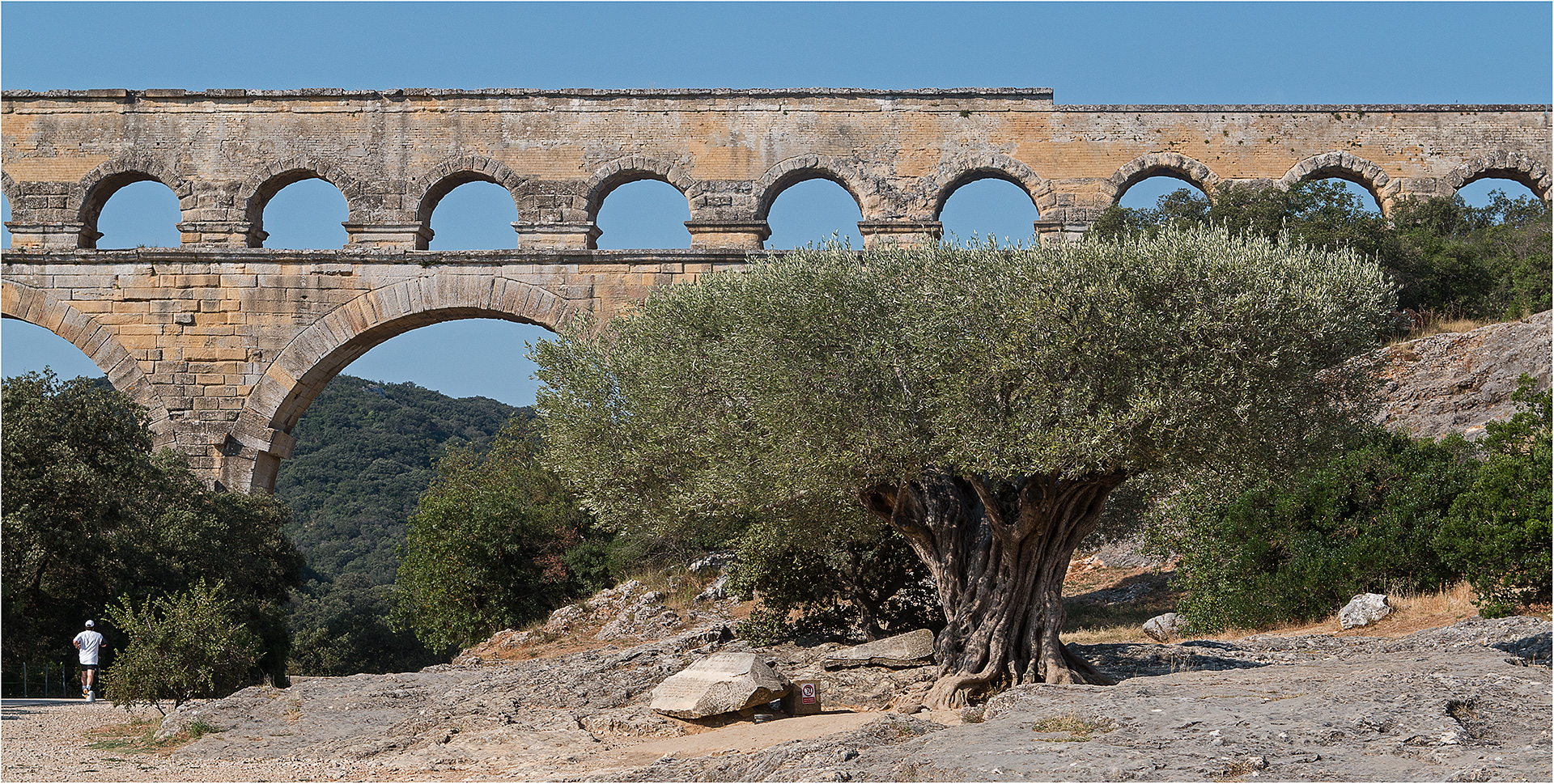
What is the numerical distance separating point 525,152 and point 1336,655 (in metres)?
14.5

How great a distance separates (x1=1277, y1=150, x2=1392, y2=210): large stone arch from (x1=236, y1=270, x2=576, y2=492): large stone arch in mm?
11899

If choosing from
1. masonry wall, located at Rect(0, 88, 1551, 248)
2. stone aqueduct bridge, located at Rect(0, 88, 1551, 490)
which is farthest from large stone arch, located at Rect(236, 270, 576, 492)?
masonry wall, located at Rect(0, 88, 1551, 248)

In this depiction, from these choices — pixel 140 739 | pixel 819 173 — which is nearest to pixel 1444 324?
pixel 819 173

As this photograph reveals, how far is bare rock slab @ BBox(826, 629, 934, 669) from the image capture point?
11805 millimetres

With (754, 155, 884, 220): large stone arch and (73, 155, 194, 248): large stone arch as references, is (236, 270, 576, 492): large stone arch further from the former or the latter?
(754, 155, 884, 220): large stone arch

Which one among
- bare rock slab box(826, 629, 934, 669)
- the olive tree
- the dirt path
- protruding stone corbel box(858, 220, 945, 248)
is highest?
protruding stone corbel box(858, 220, 945, 248)

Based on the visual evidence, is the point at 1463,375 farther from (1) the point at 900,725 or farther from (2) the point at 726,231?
(1) the point at 900,725

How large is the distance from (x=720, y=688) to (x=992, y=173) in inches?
518

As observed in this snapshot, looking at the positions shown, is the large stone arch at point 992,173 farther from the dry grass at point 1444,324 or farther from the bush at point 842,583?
the bush at point 842,583

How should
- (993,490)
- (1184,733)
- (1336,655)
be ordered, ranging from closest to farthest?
1. (1184,733)
2. (993,490)
3. (1336,655)

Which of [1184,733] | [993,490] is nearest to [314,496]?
[993,490]

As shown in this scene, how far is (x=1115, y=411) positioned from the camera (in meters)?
9.68

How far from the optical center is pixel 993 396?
9.98 meters

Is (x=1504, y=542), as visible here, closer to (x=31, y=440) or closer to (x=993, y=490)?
(x=993, y=490)
